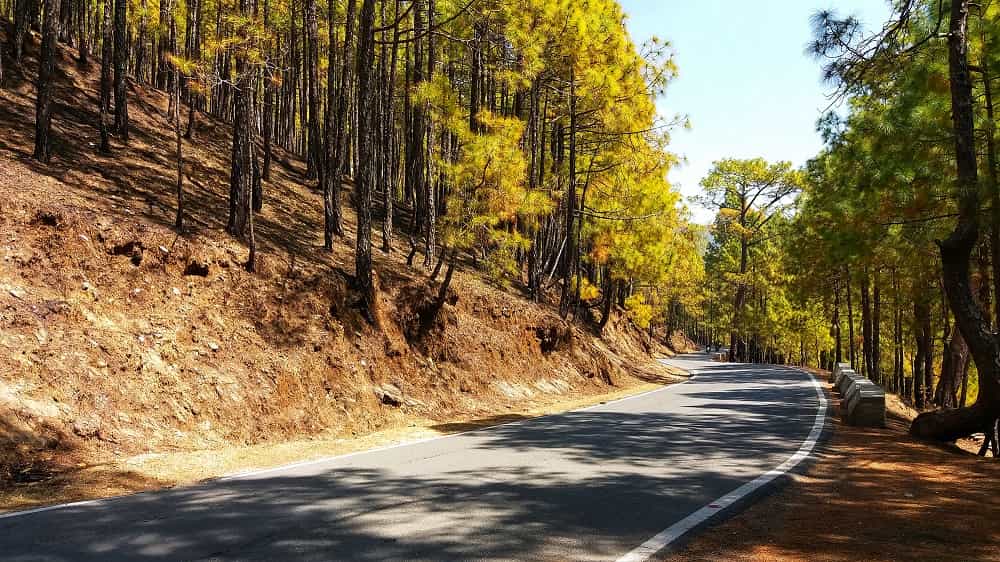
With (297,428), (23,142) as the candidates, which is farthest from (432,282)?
(23,142)

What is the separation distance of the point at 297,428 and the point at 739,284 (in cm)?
4177

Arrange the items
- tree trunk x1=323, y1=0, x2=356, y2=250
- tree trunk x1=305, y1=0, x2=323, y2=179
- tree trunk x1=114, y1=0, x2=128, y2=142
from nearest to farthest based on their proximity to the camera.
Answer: tree trunk x1=114, y1=0, x2=128, y2=142 < tree trunk x1=323, y1=0, x2=356, y2=250 < tree trunk x1=305, y1=0, x2=323, y2=179

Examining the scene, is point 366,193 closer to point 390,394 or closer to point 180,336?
point 390,394

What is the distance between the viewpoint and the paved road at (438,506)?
4.98 meters

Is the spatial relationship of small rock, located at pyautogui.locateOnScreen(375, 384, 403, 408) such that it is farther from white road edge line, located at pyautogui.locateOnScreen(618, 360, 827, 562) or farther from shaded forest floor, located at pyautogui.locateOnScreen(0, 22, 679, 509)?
white road edge line, located at pyautogui.locateOnScreen(618, 360, 827, 562)

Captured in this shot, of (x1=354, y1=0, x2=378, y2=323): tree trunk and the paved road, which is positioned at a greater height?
(x1=354, y1=0, x2=378, y2=323): tree trunk

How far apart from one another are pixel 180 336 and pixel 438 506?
25.3 feet

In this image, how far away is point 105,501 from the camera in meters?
6.58

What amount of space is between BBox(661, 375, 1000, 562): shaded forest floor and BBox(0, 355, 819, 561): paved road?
578 mm

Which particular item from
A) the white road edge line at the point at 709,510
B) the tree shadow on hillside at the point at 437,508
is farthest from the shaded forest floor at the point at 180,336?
the white road edge line at the point at 709,510

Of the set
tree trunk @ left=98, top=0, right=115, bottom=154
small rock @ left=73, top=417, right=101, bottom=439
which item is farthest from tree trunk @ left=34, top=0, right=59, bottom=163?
small rock @ left=73, top=417, right=101, bottom=439

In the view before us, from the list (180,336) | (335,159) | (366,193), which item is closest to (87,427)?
(180,336)

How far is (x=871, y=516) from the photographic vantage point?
6117 mm

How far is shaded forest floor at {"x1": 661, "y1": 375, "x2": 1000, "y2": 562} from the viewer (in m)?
5.00
